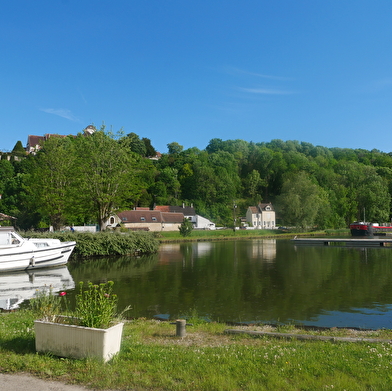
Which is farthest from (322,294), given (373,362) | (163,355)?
(163,355)

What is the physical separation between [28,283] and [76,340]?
612 inches

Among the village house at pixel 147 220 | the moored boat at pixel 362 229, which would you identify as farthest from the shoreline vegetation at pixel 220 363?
the moored boat at pixel 362 229

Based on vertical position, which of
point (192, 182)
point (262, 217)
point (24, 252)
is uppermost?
point (192, 182)

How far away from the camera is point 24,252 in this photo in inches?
957

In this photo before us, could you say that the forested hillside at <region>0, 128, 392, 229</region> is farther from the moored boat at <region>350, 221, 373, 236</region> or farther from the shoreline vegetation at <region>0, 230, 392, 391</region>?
the shoreline vegetation at <region>0, 230, 392, 391</region>

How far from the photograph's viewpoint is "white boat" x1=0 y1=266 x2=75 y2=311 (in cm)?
1539

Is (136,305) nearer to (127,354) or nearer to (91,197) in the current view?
(127,354)

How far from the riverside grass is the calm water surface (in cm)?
448

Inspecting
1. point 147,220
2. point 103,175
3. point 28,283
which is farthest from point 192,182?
point 28,283

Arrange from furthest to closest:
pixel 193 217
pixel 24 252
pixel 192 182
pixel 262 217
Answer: pixel 192 182
pixel 262 217
pixel 193 217
pixel 24 252

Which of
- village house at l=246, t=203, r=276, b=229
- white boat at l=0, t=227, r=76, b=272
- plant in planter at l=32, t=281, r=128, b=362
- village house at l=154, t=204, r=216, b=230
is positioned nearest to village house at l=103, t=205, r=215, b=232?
village house at l=154, t=204, r=216, b=230

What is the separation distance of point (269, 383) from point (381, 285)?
51.4 ft

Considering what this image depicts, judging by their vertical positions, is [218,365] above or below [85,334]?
below

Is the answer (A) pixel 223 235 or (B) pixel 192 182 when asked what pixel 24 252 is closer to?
(A) pixel 223 235
